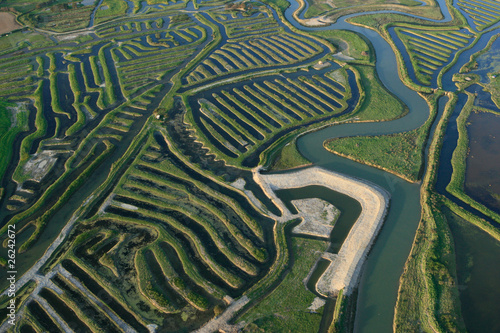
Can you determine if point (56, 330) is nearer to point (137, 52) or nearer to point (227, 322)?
point (227, 322)

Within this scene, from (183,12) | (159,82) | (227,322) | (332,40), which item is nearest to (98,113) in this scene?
(159,82)

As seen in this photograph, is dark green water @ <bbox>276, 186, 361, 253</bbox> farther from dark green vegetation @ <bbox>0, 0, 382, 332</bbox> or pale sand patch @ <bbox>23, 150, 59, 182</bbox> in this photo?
pale sand patch @ <bbox>23, 150, 59, 182</bbox>

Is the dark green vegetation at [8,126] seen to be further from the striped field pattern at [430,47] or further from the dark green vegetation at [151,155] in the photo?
the striped field pattern at [430,47]

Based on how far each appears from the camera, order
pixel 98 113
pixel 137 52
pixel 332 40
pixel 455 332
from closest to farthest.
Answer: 1. pixel 455 332
2. pixel 98 113
3. pixel 137 52
4. pixel 332 40

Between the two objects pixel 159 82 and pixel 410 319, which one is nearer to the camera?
pixel 410 319

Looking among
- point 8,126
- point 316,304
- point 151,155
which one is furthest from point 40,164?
point 316,304
